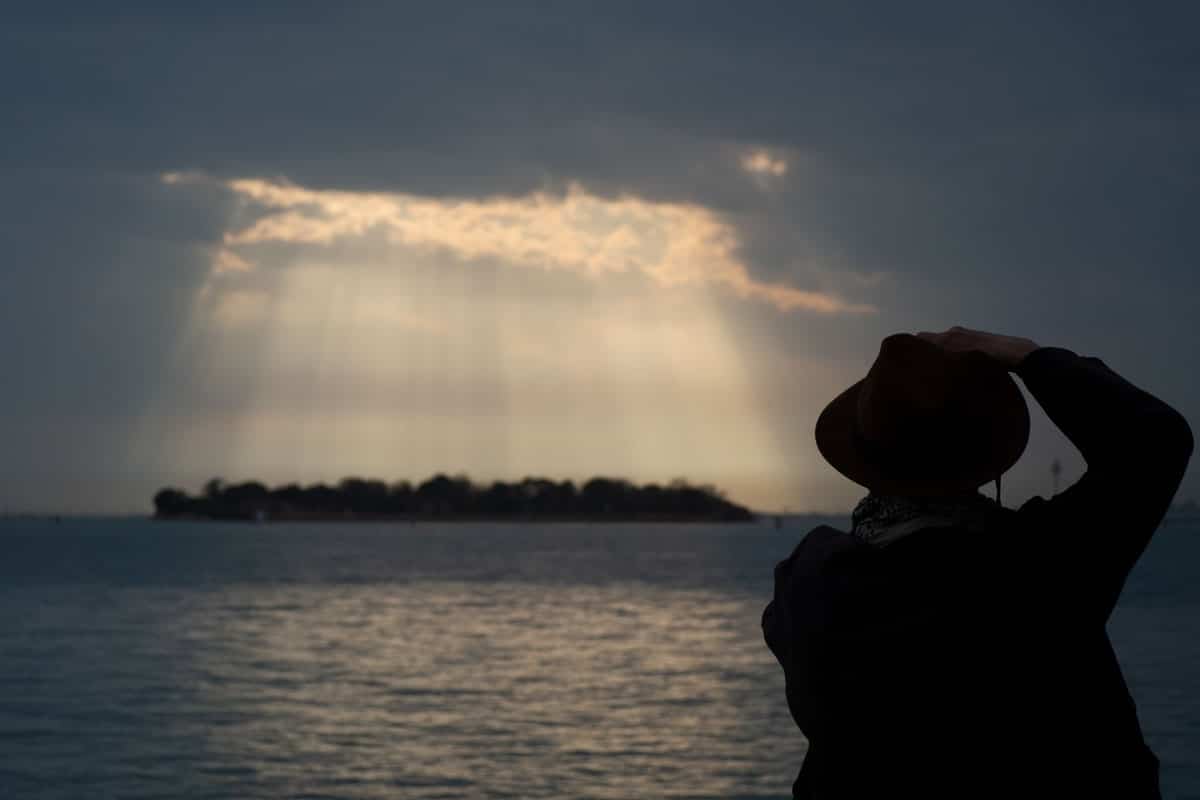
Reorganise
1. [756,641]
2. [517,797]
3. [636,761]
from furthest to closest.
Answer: [756,641]
[636,761]
[517,797]

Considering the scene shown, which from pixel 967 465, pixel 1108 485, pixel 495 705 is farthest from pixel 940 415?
pixel 495 705

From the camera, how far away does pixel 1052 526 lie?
1913 mm

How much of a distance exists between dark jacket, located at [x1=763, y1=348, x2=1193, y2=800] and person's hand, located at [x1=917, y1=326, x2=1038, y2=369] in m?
0.06

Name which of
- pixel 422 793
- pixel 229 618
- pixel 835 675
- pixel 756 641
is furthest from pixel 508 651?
pixel 835 675

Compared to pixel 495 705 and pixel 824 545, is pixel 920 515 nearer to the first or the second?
pixel 824 545

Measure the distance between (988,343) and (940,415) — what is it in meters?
0.12

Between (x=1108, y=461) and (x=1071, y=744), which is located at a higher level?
(x=1108, y=461)

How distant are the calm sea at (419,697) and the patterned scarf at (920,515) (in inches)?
515

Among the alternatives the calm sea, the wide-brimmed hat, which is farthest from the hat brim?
the calm sea

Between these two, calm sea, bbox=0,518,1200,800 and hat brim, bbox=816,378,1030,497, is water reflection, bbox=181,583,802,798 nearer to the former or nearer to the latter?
calm sea, bbox=0,518,1200,800

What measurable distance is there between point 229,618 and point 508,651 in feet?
51.5

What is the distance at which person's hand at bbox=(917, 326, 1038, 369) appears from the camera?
1993 mm

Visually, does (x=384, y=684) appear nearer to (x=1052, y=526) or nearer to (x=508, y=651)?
(x=508, y=651)

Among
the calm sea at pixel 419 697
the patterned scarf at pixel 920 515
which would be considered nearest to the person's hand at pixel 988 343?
the patterned scarf at pixel 920 515
